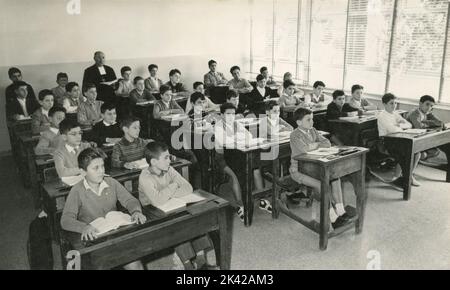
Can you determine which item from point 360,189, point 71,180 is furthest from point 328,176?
point 71,180

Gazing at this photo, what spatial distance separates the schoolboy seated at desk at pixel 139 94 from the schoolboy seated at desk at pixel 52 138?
2.16 m

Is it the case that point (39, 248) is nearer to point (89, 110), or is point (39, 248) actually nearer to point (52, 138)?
point (52, 138)

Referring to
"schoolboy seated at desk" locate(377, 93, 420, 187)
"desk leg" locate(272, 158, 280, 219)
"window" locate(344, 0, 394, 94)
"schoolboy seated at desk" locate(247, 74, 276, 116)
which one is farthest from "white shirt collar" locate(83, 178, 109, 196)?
"window" locate(344, 0, 394, 94)

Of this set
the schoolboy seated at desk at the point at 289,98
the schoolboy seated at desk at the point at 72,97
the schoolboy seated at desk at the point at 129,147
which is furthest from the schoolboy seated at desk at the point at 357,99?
the schoolboy seated at desk at the point at 72,97

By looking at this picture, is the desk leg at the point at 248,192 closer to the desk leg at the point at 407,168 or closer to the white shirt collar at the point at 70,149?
the white shirt collar at the point at 70,149

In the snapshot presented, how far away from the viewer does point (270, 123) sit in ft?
15.4

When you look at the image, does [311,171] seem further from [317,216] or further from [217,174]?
[217,174]

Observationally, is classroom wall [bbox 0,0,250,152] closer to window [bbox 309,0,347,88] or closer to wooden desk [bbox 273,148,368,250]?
window [bbox 309,0,347,88]

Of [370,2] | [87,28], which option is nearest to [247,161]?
Result: [370,2]

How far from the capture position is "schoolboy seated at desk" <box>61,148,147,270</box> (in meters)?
2.44

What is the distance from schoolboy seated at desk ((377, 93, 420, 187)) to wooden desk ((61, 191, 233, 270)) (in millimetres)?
2938

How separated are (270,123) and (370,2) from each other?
3728 mm

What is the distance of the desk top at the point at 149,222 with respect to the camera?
2.07 metres

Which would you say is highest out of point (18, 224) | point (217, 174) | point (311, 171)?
point (311, 171)
